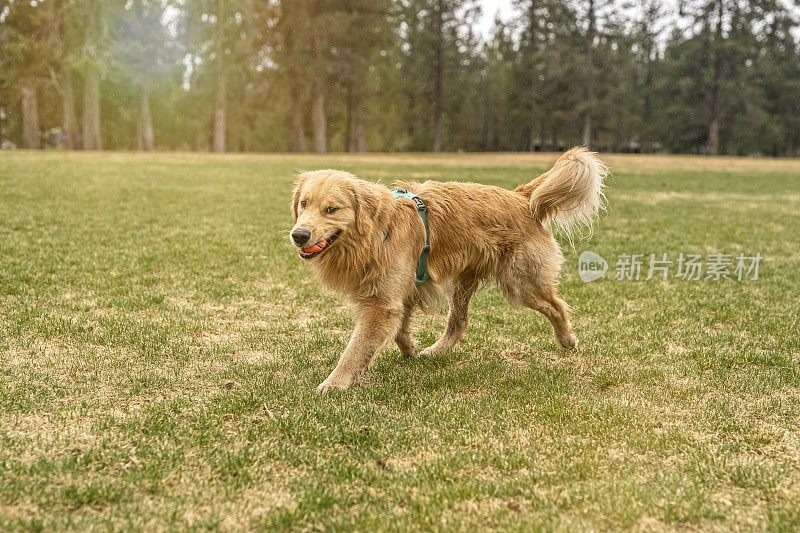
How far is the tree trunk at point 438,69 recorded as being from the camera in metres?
57.7

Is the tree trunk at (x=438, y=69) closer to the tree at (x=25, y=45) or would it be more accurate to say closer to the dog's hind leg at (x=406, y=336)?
the tree at (x=25, y=45)

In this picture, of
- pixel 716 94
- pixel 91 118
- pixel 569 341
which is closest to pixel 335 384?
pixel 569 341

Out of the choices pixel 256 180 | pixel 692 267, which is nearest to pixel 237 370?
pixel 692 267

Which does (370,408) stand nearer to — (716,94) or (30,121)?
(30,121)

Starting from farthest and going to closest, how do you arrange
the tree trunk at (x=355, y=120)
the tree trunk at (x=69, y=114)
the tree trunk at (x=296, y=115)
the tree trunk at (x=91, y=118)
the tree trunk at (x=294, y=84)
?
1. the tree trunk at (x=355, y=120)
2. the tree trunk at (x=296, y=115)
3. the tree trunk at (x=294, y=84)
4. the tree trunk at (x=69, y=114)
5. the tree trunk at (x=91, y=118)

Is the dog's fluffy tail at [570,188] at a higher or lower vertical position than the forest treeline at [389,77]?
lower

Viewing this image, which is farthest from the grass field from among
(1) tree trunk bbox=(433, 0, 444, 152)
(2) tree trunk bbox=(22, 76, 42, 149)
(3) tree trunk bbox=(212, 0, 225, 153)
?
(1) tree trunk bbox=(433, 0, 444, 152)

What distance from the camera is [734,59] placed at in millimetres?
60500

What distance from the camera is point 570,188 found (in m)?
5.44

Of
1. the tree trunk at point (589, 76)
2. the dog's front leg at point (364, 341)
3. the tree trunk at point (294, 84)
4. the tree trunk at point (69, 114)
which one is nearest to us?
the dog's front leg at point (364, 341)

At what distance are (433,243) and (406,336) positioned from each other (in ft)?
2.87

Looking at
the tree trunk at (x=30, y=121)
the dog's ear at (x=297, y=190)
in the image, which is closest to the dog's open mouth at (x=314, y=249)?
the dog's ear at (x=297, y=190)

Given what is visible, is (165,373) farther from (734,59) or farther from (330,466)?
(734,59)

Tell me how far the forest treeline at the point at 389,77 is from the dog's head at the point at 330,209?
37.8 meters
